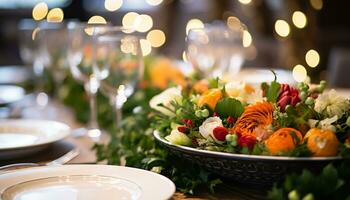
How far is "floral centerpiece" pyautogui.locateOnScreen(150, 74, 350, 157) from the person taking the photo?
0.79 m

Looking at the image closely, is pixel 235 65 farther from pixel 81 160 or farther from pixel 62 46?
pixel 81 160

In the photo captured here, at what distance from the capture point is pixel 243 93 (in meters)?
1.00

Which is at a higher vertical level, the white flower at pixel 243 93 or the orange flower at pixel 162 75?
the white flower at pixel 243 93

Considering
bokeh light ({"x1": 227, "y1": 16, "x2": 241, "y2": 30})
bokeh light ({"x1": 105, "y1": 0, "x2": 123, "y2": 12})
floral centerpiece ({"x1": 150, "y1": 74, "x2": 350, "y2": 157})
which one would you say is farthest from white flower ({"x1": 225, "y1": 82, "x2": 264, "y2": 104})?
bokeh light ({"x1": 105, "y1": 0, "x2": 123, "y2": 12})

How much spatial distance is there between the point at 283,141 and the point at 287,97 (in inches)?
4.8

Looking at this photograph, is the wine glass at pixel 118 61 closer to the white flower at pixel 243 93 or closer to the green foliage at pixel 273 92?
the white flower at pixel 243 93

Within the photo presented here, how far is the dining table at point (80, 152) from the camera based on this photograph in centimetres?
88

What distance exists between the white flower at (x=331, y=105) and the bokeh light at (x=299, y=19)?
3.46 m

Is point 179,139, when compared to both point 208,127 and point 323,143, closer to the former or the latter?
point 208,127

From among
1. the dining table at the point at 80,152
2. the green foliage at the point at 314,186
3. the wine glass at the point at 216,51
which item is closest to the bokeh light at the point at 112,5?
the dining table at the point at 80,152

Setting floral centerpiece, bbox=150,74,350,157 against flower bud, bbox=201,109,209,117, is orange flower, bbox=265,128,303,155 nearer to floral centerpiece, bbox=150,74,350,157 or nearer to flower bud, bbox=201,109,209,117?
floral centerpiece, bbox=150,74,350,157

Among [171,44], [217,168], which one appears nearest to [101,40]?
[217,168]

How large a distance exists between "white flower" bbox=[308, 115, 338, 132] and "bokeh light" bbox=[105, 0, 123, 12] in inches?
221

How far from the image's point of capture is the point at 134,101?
1.61m
